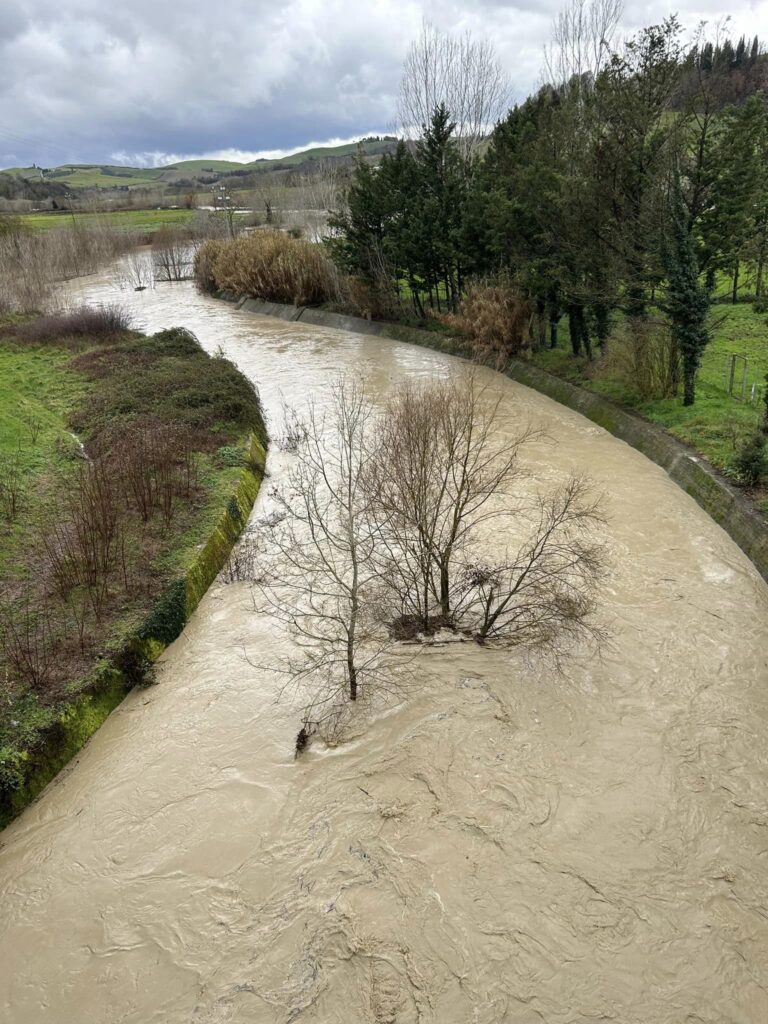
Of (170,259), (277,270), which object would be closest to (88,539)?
(277,270)

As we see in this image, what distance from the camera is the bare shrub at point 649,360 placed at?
1633 centimetres

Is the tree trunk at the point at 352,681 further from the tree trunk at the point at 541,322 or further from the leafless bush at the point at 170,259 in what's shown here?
the leafless bush at the point at 170,259

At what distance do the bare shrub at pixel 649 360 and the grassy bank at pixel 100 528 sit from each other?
9.89m

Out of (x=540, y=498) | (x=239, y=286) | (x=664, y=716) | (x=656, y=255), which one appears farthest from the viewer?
(x=239, y=286)

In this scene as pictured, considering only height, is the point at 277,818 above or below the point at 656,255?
below

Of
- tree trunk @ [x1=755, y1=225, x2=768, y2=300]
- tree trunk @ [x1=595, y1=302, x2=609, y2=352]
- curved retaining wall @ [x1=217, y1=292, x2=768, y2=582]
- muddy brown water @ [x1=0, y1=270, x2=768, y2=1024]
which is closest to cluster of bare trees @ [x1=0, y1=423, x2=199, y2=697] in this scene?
muddy brown water @ [x1=0, y1=270, x2=768, y2=1024]

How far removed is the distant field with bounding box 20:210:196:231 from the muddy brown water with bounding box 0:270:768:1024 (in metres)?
66.7

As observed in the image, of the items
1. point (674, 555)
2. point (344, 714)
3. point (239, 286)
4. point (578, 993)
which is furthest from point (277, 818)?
point (239, 286)

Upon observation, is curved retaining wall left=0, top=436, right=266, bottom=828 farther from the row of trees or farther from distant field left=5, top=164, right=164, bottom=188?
distant field left=5, top=164, right=164, bottom=188

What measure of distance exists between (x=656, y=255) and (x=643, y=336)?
1951mm

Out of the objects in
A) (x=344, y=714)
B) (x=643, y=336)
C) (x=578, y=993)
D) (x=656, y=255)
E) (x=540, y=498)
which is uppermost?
(x=656, y=255)

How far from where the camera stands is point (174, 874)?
6406mm

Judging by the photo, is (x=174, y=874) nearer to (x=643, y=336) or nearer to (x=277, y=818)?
(x=277, y=818)

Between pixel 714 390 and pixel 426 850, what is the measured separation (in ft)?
47.4
